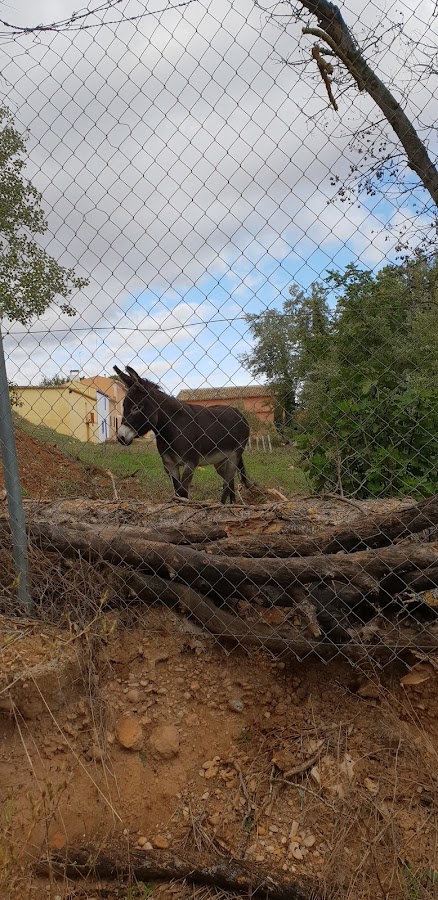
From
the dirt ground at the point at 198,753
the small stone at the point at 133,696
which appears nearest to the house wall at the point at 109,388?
the dirt ground at the point at 198,753

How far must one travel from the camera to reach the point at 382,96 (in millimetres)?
2912

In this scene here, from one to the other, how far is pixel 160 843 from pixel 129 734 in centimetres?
46

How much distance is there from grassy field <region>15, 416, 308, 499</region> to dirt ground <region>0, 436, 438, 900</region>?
2023 millimetres

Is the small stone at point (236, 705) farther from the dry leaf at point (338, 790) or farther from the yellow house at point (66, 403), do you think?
the yellow house at point (66, 403)

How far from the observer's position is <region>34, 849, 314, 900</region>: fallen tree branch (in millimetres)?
2473

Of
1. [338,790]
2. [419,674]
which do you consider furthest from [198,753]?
[419,674]

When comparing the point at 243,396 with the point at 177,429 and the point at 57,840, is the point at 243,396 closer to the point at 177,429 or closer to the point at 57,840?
the point at 57,840

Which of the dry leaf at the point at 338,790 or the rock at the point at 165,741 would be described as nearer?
the dry leaf at the point at 338,790

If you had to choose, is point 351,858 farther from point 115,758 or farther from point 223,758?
point 115,758

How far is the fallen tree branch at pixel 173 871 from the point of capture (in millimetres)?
2473

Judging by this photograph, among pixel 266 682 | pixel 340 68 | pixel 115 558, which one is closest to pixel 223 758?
pixel 266 682

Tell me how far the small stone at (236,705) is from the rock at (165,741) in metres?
0.28

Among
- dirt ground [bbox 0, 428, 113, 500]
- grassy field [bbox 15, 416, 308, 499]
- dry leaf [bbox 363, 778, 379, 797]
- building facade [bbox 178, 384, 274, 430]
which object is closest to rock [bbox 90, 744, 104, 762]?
dry leaf [bbox 363, 778, 379, 797]

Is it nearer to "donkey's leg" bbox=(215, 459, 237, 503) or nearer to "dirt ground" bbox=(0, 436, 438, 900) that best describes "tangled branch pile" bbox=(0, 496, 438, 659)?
"dirt ground" bbox=(0, 436, 438, 900)
